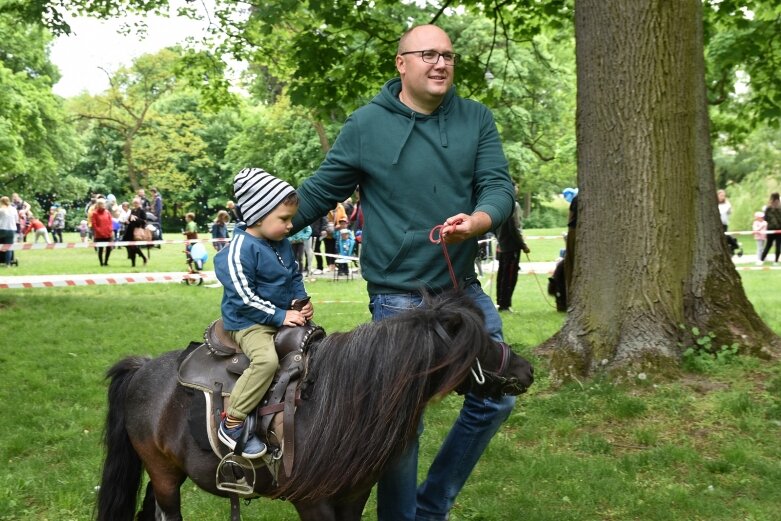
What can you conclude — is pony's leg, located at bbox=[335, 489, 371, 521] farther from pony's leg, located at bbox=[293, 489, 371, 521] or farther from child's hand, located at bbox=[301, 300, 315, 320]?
child's hand, located at bbox=[301, 300, 315, 320]

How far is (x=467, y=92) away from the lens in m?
12.1

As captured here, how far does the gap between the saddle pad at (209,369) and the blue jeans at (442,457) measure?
2.20 feet

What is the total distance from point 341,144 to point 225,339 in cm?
103

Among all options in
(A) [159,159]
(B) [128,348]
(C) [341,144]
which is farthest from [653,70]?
(A) [159,159]

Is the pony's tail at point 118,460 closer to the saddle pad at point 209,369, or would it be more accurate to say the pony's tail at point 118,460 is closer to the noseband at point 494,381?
the saddle pad at point 209,369

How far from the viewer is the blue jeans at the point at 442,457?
3.93 meters

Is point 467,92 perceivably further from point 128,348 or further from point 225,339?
point 225,339

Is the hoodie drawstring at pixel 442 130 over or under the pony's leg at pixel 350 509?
over

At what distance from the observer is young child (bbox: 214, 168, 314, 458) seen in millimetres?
3594

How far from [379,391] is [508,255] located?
Answer: 987 cm

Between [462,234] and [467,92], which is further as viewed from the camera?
[467,92]

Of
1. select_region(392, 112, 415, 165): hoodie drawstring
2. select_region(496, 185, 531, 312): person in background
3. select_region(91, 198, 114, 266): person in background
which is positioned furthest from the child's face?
select_region(91, 198, 114, 266): person in background

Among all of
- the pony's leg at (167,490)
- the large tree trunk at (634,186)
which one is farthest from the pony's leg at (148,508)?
the large tree trunk at (634,186)

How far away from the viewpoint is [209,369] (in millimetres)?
3832
